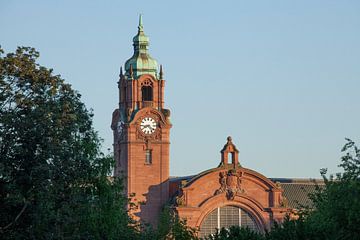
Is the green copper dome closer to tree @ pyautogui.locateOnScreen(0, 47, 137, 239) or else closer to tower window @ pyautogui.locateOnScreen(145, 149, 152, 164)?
tower window @ pyautogui.locateOnScreen(145, 149, 152, 164)

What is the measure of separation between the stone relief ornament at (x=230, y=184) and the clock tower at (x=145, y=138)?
553cm

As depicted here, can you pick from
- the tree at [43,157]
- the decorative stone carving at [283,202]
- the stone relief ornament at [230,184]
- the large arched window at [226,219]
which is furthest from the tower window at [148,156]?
the tree at [43,157]

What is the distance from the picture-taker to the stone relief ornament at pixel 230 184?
15838 cm

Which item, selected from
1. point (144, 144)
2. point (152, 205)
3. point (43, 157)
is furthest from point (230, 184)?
point (43, 157)

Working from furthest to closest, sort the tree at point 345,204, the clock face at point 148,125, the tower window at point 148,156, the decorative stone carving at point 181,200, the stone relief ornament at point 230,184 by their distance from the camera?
the tower window at point 148,156
the stone relief ornament at point 230,184
the clock face at point 148,125
the decorative stone carving at point 181,200
the tree at point 345,204

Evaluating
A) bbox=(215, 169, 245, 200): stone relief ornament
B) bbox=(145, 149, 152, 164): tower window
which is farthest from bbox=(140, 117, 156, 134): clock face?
bbox=(215, 169, 245, 200): stone relief ornament

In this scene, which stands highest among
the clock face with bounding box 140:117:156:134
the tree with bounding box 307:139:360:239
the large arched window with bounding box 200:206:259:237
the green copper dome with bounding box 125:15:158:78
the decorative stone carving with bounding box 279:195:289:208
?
the green copper dome with bounding box 125:15:158:78

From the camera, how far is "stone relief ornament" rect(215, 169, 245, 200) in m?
158

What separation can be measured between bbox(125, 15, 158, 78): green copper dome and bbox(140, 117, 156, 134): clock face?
453 centimetres

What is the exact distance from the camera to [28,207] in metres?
89.4

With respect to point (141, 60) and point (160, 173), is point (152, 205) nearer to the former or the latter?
point (160, 173)

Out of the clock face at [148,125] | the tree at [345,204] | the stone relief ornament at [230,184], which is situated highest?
the clock face at [148,125]

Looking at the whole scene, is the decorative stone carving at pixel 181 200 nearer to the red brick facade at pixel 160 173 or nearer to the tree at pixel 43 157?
the red brick facade at pixel 160 173

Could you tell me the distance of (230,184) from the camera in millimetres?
158750
